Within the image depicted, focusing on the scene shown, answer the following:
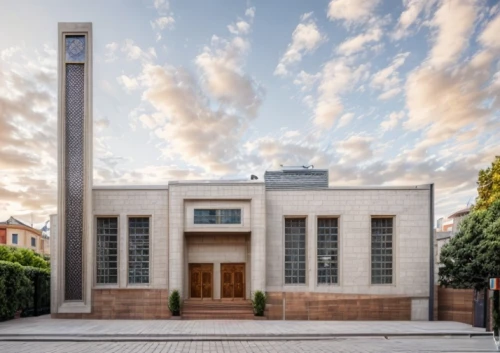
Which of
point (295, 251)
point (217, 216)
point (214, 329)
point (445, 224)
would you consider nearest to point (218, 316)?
point (214, 329)

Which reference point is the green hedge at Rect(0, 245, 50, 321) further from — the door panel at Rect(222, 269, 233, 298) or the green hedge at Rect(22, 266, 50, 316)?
the door panel at Rect(222, 269, 233, 298)

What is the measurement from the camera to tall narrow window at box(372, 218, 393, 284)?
20.1m

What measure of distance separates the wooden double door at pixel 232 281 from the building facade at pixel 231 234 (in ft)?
0.90

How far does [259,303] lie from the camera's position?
19062 millimetres

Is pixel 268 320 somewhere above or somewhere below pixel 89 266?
below

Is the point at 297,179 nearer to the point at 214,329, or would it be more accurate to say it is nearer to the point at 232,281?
the point at 232,281

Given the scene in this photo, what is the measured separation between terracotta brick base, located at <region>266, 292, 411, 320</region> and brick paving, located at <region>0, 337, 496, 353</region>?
4.71m

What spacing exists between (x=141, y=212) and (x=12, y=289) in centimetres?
701

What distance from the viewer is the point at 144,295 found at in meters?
19.5

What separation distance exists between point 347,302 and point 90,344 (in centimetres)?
1178

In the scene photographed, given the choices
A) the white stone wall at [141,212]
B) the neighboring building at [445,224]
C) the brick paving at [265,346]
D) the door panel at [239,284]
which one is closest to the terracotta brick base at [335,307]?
the door panel at [239,284]

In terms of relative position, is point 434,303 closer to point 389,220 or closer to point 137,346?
point 389,220

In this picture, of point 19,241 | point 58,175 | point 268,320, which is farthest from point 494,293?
point 19,241

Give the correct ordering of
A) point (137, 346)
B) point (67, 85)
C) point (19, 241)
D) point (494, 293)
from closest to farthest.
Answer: point (137, 346), point (494, 293), point (67, 85), point (19, 241)
